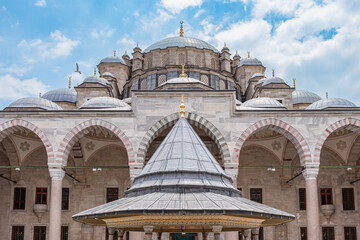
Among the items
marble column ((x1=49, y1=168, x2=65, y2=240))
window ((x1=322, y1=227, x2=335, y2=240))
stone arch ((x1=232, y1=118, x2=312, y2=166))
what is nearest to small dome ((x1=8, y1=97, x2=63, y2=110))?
marble column ((x1=49, y1=168, x2=65, y2=240))

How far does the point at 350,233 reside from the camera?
20094mm

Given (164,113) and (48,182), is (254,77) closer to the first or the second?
(164,113)

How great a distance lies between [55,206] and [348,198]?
43.3ft

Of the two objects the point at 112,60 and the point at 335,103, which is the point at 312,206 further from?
the point at 112,60

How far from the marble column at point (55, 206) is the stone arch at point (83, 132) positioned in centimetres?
45

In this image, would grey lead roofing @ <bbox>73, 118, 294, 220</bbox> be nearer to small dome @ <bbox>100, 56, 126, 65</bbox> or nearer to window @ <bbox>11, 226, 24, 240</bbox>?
window @ <bbox>11, 226, 24, 240</bbox>

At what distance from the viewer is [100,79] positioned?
77.6 ft

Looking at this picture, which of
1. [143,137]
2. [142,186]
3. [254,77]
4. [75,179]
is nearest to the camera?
[142,186]

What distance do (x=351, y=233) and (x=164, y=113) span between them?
1056 cm

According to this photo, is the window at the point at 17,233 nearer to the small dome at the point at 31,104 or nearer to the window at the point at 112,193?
the window at the point at 112,193

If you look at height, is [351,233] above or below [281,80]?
below

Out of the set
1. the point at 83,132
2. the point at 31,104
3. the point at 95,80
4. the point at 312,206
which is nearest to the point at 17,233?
the point at 31,104

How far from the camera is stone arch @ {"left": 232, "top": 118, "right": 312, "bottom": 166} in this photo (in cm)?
1639

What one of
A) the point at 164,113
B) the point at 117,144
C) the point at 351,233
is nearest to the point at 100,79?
the point at 117,144
